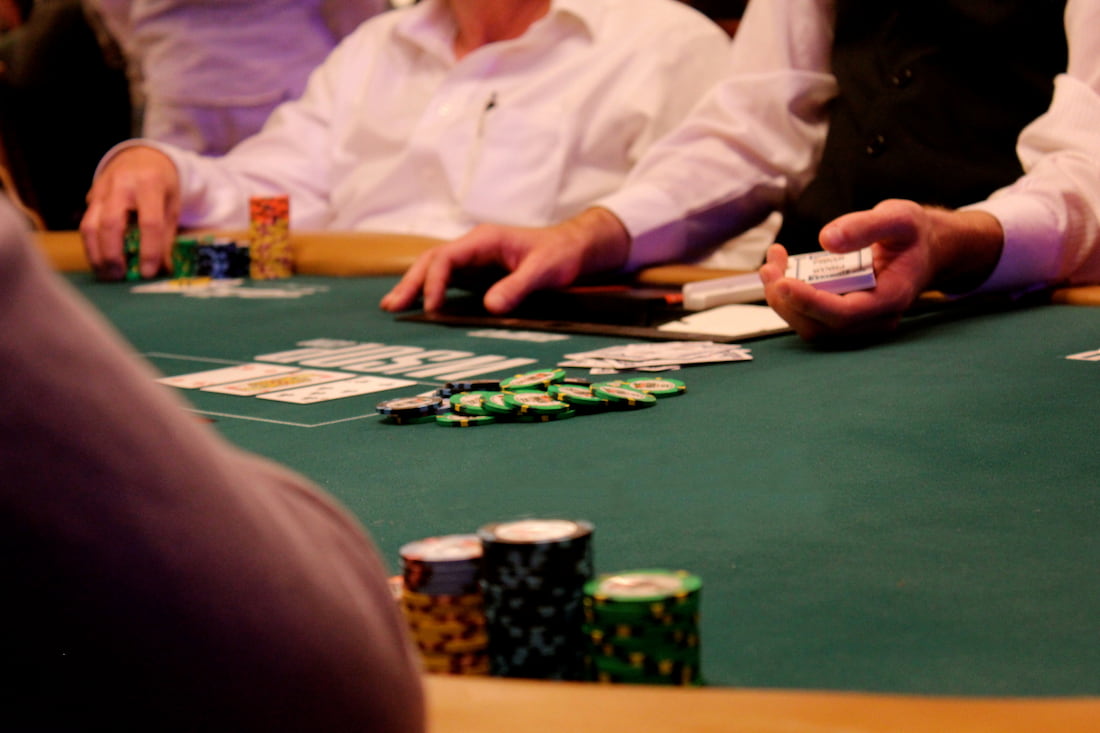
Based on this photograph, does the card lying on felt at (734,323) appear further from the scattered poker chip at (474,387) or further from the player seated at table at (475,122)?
the player seated at table at (475,122)

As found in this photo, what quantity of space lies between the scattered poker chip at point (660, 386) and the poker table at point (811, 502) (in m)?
0.02

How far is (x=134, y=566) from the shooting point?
16.5 inches

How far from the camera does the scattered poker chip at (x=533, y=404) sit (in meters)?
1.48

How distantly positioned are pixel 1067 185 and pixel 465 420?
1.39 metres

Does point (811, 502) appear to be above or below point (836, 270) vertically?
below

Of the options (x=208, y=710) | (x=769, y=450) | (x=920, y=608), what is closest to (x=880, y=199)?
(x=769, y=450)

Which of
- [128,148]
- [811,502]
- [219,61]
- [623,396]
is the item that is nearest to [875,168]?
[623,396]

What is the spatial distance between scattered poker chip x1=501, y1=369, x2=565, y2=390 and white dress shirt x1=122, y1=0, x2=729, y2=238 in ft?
7.50

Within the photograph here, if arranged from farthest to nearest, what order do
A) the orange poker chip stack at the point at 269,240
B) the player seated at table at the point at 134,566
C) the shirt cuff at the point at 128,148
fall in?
the shirt cuff at the point at 128,148, the orange poker chip stack at the point at 269,240, the player seated at table at the point at 134,566

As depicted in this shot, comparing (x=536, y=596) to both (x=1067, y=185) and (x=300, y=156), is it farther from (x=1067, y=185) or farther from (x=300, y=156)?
(x=300, y=156)

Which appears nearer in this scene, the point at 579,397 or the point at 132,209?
the point at 579,397

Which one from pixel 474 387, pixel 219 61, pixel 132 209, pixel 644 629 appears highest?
pixel 219 61

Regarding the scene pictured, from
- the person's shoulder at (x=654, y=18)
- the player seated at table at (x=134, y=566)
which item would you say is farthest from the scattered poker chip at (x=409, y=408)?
the person's shoulder at (x=654, y=18)

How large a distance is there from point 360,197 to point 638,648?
12.0 ft
